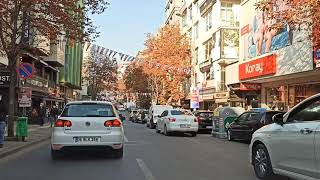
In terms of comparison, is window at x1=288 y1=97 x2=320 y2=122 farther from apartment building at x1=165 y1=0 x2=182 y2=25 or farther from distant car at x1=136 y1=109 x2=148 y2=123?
apartment building at x1=165 y1=0 x2=182 y2=25

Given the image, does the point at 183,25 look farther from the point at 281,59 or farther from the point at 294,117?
the point at 294,117

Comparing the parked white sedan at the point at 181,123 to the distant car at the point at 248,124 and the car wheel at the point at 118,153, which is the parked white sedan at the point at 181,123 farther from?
the car wheel at the point at 118,153

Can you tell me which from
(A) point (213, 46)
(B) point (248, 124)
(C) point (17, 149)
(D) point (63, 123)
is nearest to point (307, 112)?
(D) point (63, 123)

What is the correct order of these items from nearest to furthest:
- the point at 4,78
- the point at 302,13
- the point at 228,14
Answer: the point at 302,13
the point at 4,78
the point at 228,14

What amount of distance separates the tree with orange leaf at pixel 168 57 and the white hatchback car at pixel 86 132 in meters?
41.4

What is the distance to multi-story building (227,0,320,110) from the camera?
23.9m

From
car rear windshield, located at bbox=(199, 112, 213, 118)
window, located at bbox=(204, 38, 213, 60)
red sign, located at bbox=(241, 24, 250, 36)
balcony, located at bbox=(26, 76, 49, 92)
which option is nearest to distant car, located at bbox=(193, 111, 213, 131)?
car rear windshield, located at bbox=(199, 112, 213, 118)

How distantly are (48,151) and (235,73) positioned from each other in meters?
20.6

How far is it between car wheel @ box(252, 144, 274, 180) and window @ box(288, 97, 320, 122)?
107 cm

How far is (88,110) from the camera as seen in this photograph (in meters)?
13.4

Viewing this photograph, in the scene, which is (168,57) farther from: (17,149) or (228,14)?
(17,149)

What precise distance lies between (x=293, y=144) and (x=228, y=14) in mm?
36565

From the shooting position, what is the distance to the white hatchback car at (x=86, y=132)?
509 inches

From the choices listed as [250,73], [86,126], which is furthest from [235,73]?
[86,126]
